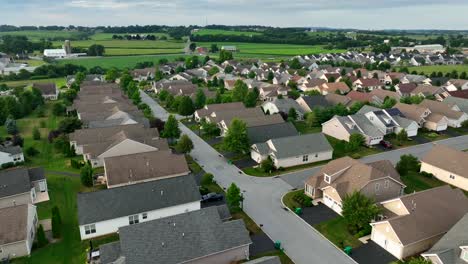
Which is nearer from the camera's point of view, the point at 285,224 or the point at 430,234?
the point at 430,234

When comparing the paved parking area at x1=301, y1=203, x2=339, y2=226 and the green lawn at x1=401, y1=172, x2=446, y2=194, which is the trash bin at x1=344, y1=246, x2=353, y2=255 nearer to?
the paved parking area at x1=301, y1=203, x2=339, y2=226

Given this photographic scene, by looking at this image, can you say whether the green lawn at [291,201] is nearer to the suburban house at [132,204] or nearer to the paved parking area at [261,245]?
the paved parking area at [261,245]

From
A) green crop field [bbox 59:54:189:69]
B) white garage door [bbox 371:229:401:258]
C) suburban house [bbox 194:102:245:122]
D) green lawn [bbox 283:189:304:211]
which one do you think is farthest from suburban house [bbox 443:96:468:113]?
green crop field [bbox 59:54:189:69]

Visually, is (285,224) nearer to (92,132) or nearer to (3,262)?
(3,262)

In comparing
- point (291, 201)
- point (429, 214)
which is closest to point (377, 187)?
point (429, 214)

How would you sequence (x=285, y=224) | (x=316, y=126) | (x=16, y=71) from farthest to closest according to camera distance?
(x=16, y=71), (x=316, y=126), (x=285, y=224)

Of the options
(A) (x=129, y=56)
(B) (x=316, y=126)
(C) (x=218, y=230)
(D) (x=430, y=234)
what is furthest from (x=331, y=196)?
(A) (x=129, y=56)
